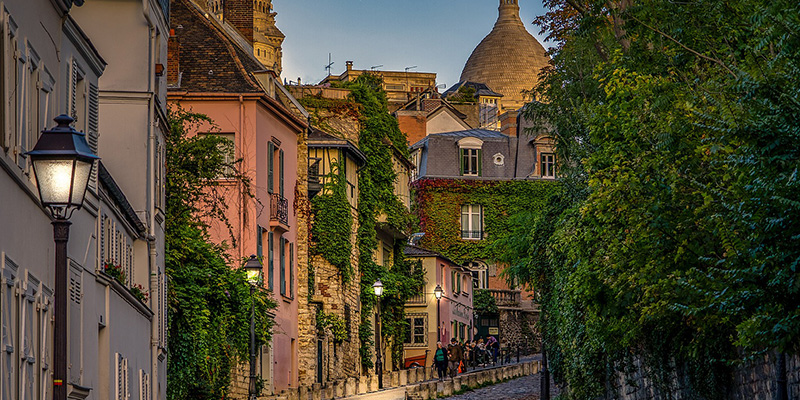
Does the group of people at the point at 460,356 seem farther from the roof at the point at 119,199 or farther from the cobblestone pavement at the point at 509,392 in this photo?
the roof at the point at 119,199

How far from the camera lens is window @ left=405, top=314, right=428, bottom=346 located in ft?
215

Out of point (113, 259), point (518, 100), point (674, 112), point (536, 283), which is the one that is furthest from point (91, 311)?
point (518, 100)

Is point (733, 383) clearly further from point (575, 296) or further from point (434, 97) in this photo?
point (434, 97)

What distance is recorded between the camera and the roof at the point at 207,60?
121ft

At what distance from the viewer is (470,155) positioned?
251ft

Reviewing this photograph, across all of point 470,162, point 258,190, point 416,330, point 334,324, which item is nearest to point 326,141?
point 334,324

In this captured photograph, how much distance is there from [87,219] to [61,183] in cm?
540

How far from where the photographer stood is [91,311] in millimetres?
15547

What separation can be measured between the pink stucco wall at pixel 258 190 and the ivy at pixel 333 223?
2777mm

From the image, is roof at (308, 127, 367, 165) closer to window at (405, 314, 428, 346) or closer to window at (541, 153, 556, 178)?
window at (405, 314, 428, 346)

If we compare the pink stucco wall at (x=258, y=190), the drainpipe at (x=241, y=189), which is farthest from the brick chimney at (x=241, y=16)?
the drainpipe at (x=241, y=189)

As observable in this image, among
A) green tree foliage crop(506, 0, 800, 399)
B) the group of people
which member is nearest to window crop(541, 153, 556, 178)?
the group of people

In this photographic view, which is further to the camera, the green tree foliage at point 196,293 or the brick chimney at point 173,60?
the brick chimney at point 173,60

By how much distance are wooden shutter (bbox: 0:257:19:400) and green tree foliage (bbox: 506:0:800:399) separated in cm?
726
